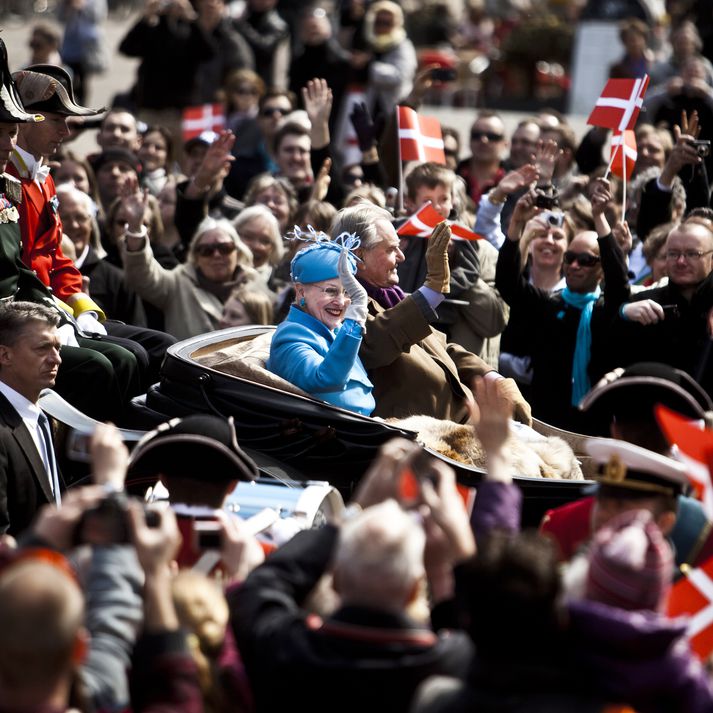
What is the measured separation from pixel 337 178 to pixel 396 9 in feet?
12.5

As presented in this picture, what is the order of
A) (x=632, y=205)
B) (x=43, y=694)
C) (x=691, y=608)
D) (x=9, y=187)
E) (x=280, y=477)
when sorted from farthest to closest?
1. (x=632, y=205)
2. (x=9, y=187)
3. (x=280, y=477)
4. (x=691, y=608)
5. (x=43, y=694)

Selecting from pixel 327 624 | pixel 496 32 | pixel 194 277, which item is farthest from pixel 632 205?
pixel 496 32

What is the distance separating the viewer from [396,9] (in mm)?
14141

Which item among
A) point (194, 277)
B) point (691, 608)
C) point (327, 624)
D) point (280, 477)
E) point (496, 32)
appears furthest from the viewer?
point (496, 32)

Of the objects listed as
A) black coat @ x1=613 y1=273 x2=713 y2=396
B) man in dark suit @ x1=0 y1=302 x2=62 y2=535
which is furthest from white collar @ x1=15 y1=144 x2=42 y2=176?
black coat @ x1=613 y1=273 x2=713 y2=396

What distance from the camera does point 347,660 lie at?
357 cm

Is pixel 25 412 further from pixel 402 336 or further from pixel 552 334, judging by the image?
pixel 552 334

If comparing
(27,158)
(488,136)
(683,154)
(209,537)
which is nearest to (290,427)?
(27,158)

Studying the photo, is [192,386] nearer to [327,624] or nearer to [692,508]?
[692,508]

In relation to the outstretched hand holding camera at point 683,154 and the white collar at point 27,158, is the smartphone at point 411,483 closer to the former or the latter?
the white collar at point 27,158

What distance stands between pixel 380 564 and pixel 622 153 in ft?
20.5

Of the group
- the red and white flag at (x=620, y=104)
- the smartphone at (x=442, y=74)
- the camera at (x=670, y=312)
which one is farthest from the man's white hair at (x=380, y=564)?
the smartphone at (x=442, y=74)

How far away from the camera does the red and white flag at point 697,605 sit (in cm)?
407

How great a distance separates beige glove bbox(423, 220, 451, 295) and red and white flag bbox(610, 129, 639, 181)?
267 centimetres
